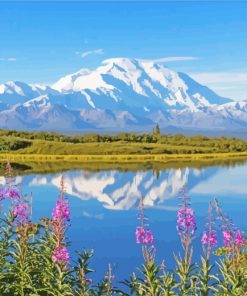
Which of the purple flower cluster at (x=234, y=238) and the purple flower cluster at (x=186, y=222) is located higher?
the purple flower cluster at (x=186, y=222)

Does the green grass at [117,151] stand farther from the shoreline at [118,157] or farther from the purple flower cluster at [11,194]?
the purple flower cluster at [11,194]

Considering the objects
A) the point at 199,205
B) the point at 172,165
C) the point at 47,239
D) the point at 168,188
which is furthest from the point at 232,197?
the point at 47,239

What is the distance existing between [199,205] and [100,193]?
18.5m

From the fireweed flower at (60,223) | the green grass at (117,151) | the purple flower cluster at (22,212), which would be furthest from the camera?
Answer: the green grass at (117,151)

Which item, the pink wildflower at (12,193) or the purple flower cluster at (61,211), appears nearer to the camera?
the purple flower cluster at (61,211)

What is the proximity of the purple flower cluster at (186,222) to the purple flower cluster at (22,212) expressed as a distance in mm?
2814

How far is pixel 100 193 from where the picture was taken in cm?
7625

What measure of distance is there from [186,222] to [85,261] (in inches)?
82.5

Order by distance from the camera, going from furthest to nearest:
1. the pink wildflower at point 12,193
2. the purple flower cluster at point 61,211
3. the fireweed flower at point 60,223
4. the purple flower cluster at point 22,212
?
the pink wildflower at point 12,193
the purple flower cluster at point 22,212
the purple flower cluster at point 61,211
the fireweed flower at point 60,223

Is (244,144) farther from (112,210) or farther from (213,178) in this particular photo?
(112,210)

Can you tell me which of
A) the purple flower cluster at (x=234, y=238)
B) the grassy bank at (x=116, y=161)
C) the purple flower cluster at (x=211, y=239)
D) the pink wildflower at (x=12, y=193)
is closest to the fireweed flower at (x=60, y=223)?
the pink wildflower at (x=12, y=193)

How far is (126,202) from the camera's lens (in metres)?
67.9

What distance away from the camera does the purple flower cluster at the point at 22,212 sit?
1007cm

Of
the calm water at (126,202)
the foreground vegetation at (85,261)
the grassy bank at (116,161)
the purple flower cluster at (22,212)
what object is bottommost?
the calm water at (126,202)
